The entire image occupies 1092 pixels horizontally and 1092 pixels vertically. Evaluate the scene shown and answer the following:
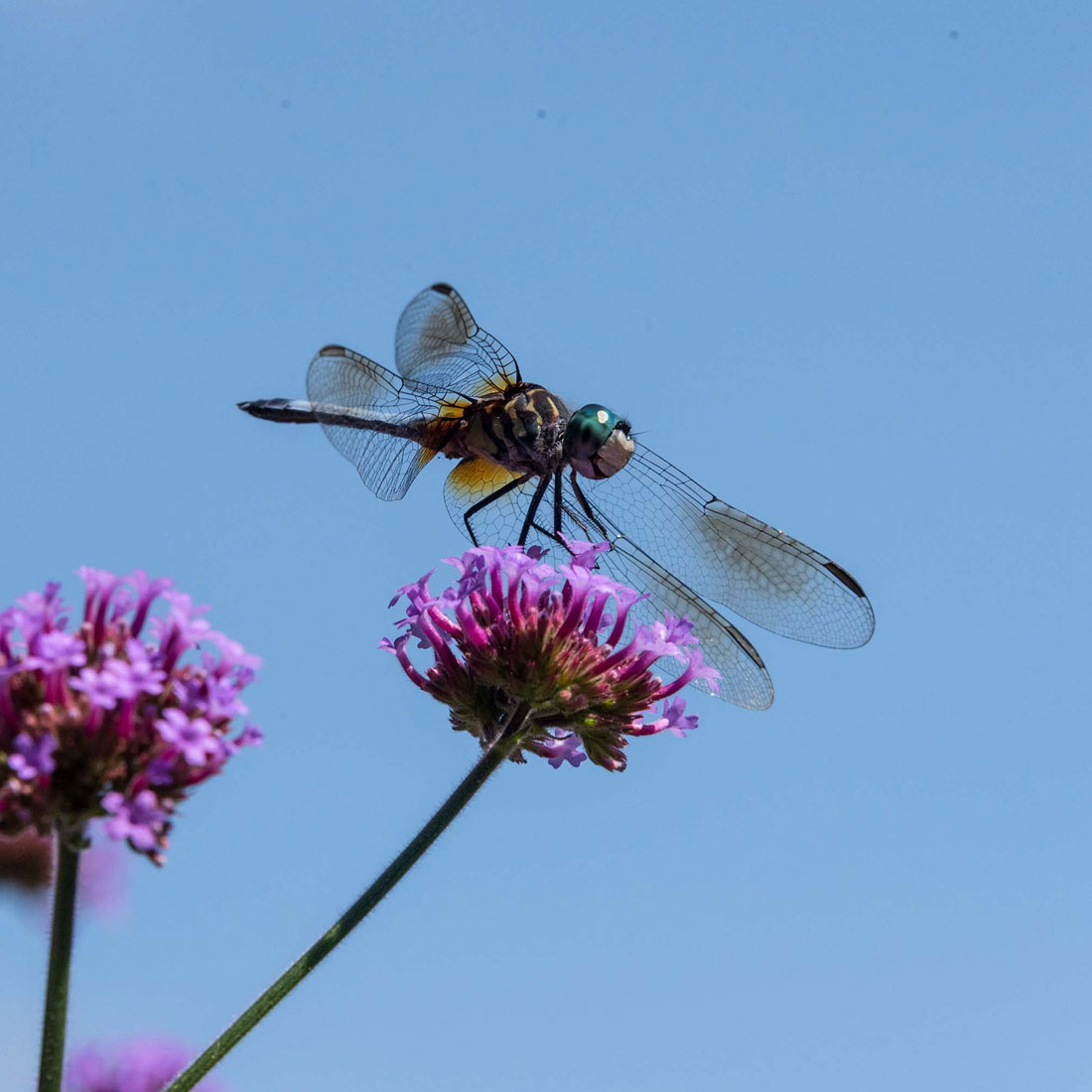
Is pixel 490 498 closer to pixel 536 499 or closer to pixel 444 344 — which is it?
pixel 536 499

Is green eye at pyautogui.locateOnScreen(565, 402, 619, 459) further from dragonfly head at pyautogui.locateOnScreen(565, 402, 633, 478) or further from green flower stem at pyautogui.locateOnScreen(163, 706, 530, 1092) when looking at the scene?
green flower stem at pyautogui.locateOnScreen(163, 706, 530, 1092)

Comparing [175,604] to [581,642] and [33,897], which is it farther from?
[33,897]

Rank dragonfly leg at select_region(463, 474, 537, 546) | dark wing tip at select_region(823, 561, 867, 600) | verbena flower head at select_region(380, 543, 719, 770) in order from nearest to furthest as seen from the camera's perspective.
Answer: verbena flower head at select_region(380, 543, 719, 770)
dark wing tip at select_region(823, 561, 867, 600)
dragonfly leg at select_region(463, 474, 537, 546)

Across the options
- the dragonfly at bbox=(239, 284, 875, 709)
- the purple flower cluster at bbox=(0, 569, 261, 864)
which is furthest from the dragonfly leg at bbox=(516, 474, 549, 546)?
the purple flower cluster at bbox=(0, 569, 261, 864)

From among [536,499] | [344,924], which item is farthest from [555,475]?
[344,924]

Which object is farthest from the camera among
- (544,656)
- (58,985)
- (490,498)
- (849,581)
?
(490,498)

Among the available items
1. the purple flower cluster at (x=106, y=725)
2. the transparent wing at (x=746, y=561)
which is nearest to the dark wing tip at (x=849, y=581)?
the transparent wing at (x=746, y=561)

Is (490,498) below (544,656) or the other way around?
the other way around

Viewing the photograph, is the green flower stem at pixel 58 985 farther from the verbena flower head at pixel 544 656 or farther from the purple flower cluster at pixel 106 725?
the verbena flower head at pixel 544 656
